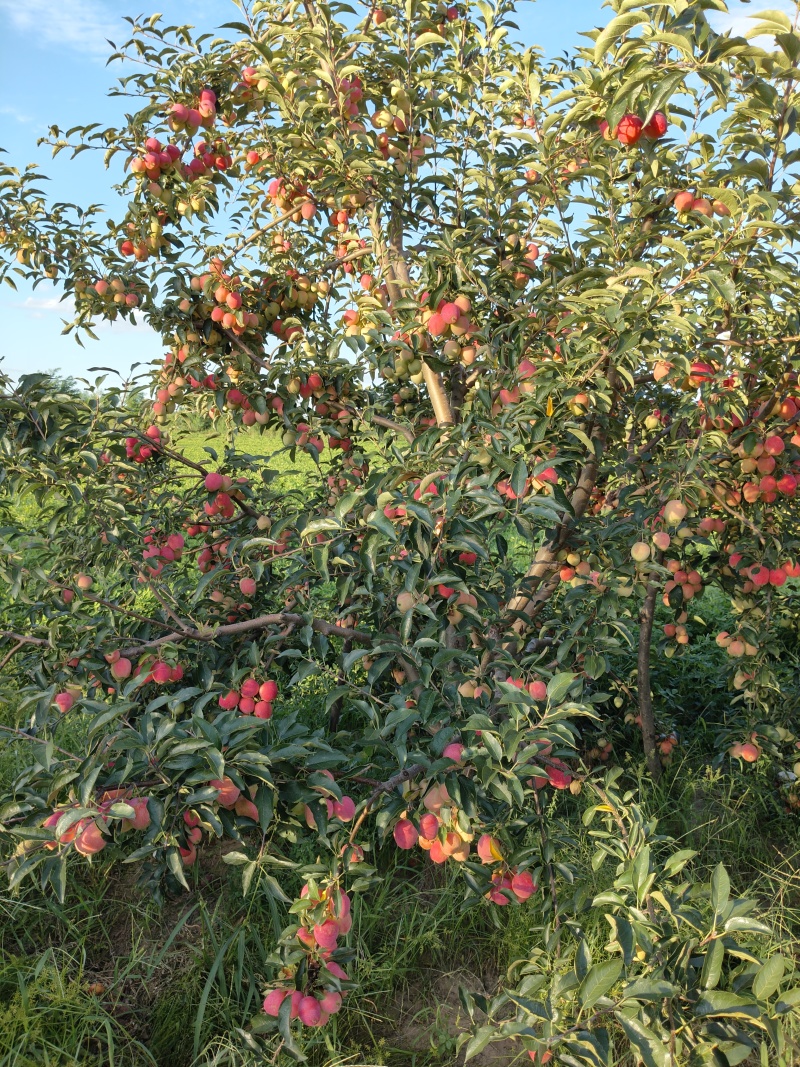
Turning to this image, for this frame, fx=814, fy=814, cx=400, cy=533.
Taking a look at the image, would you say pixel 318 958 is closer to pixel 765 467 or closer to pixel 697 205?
pixel 765 467

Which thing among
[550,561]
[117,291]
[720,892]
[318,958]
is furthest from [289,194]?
[720,892]

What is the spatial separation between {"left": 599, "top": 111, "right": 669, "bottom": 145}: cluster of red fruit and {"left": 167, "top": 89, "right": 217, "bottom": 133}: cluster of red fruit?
4.60 ft

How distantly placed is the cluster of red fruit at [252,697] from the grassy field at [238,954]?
47cm

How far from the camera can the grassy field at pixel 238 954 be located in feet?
6.36

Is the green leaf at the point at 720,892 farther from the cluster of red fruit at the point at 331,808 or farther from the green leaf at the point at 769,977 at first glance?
the cluster of red fruit at the point at 331,808

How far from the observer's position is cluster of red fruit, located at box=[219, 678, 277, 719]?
1992 millimetres

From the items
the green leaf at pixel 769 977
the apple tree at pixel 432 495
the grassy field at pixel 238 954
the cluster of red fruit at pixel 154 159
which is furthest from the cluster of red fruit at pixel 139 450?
the green leaf at pixel 769 977

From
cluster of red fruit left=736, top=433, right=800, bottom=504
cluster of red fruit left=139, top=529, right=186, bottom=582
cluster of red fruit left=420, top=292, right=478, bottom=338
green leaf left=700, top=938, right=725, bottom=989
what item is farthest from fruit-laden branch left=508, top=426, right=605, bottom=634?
green leaf left=700, top=938, right=725, bottom=989

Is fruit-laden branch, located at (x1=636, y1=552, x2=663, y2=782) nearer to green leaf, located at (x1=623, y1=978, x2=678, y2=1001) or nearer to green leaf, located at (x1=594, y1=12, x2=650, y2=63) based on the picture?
green leaf, located at (x1=623, y1=978, x2=678, y2=1001)

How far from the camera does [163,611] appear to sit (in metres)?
2.31

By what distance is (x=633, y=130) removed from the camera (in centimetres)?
187

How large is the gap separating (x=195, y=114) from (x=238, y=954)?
8.32ft

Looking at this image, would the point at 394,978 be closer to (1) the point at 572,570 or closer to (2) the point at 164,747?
(2) the point at 164,747

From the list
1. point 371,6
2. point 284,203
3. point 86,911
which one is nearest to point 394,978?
point 86,911
